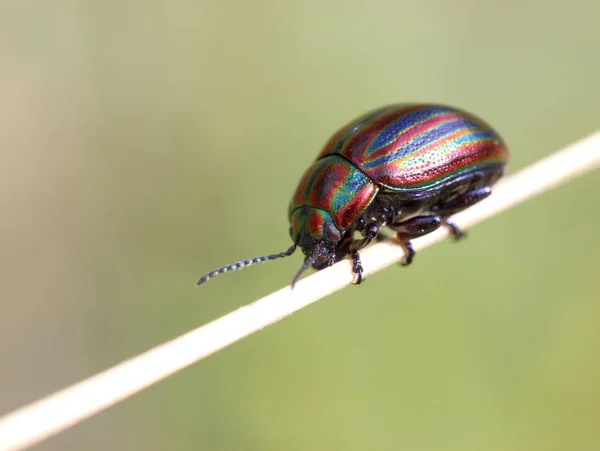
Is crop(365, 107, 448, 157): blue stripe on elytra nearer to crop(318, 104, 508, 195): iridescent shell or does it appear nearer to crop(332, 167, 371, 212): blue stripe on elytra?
crop(318, 104, 508, 195): iridescent shell

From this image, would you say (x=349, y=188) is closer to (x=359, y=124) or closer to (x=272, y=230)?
(x=359, y=124)

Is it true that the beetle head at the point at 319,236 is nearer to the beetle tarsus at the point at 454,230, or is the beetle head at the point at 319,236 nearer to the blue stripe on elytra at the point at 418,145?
the blue stripe on elytra at the point at 418,145

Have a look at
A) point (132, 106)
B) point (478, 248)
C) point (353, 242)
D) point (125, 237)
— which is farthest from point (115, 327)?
point (478, 248)

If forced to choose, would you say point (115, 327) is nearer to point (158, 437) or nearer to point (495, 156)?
point (158, 437)

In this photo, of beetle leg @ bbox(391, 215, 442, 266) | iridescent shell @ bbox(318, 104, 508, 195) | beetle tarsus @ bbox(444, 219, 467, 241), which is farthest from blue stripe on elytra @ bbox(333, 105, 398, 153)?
beetle tarsus @ bbox(444, 219, 467, 241)

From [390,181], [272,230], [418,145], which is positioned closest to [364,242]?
[390,181]

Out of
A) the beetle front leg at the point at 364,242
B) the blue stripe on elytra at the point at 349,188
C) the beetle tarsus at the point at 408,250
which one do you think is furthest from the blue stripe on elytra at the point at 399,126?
the beetle tarsus at the point at 408,250
